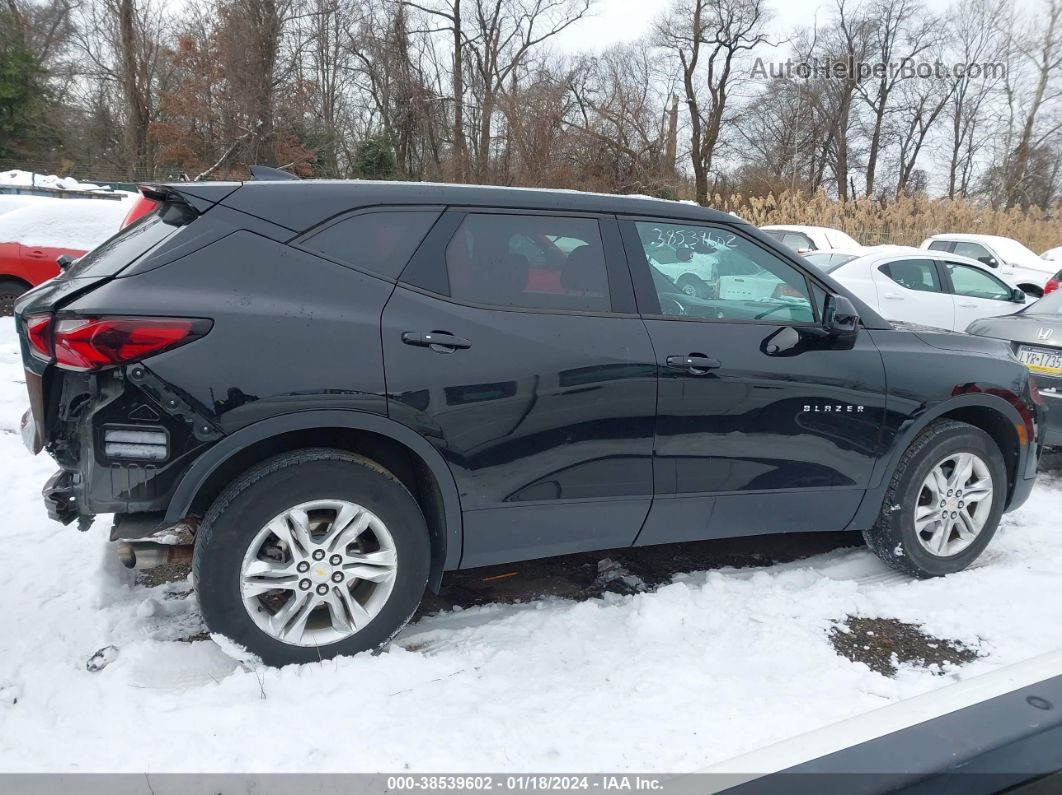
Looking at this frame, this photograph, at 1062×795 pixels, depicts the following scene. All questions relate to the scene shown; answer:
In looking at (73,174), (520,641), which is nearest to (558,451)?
(520,641)

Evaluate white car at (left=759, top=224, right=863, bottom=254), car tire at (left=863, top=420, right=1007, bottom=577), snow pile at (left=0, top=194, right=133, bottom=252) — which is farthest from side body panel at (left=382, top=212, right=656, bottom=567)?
white car at (left=759, top=224, right=863, bottom=254)

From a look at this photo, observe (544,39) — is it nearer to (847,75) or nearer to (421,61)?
(421,61)

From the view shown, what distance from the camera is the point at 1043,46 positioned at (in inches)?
1342

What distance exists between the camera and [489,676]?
2971mm

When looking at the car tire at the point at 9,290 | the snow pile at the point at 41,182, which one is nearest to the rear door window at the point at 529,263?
the car tire at the point at 9,290

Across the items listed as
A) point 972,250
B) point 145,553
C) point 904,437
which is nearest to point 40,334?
point 145,553

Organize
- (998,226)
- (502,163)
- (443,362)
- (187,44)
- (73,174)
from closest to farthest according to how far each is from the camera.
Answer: (443,362) → (998,226) → (187,44) → (502,163) → (73,174)

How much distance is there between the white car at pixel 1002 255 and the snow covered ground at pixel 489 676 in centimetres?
1350

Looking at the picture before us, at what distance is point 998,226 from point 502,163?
1609cm

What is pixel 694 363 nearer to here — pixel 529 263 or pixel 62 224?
pixel 529 263

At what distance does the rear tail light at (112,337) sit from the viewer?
102 inches

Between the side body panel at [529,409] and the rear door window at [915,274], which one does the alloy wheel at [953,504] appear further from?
the rear door window at [915,274]

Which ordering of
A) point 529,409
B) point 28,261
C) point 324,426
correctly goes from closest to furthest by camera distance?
1. point 324,426
2. point 529,409
3. point 28,261

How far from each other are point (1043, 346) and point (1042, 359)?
0.31 ft
